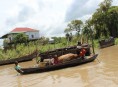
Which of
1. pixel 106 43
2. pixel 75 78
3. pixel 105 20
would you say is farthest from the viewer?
pixel 105 20

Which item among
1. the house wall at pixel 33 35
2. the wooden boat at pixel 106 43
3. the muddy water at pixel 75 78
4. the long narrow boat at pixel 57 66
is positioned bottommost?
the muddy water at pixel 75 78

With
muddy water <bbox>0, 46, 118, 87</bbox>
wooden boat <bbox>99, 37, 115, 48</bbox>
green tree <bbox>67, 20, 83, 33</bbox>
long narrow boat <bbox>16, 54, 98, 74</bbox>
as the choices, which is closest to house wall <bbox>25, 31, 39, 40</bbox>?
green tree <bbox>67, 20, 83, 33</bbox>

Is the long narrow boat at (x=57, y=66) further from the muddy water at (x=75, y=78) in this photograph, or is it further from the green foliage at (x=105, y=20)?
the green foliage at (x=105, y=20)

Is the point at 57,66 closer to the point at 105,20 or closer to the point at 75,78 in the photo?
the point at 75,78

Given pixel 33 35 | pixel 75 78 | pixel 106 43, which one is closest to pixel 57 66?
pixel 75 78

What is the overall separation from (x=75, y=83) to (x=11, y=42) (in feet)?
134

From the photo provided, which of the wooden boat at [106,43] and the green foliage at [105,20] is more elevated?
the green foliage at [105,20]

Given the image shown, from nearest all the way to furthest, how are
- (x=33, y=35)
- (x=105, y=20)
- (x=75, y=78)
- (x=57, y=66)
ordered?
(x=75, y=78) < (x=57, y=66) < (x=105, y=20) < (x=33, y=35)

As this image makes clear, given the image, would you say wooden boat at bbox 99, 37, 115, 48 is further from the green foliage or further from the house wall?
the house wall

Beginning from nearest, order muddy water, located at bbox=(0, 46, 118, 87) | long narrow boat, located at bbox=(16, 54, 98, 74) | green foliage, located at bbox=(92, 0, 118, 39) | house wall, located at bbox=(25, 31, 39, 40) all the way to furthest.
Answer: muddy water, located at bbox=(0, 46, 118, 87)
long narrow boat, located at bbox=(16, 54, 98, 74)
green foliage, located at bbox=(92, 0, 118, 39)
house wall, located at bbox=(25, 31, 39, 40)

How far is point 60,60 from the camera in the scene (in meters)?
21.0

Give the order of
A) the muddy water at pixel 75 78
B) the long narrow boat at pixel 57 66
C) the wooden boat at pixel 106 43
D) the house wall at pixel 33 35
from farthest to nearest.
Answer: the house wall at pixel 33 35
the wooden boat at pixel 106 43
the long narrow boat at pixel 57 66
the muddy water at pixel 75 78

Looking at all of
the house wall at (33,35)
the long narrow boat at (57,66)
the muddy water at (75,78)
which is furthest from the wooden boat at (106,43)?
the house wall at (33,35)

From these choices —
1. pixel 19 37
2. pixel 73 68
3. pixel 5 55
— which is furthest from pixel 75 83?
pixel 19 37
